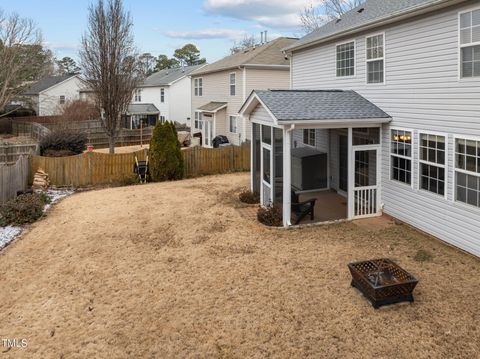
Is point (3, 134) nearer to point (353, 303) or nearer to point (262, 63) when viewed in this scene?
point (262, 63)

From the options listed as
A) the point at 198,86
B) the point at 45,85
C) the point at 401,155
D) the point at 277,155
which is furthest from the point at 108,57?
the point at 45,85

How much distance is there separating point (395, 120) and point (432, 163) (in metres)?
1.87

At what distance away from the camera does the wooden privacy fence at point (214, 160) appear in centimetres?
2042

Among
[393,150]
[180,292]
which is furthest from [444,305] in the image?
[393,150]

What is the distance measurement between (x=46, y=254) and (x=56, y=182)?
922 cm

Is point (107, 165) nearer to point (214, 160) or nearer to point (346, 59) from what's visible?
point (214, 160)

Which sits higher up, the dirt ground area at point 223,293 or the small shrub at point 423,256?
the small shrub at point 423,256

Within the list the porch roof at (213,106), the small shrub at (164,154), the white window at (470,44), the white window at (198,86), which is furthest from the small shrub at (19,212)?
the white window at (198,86)

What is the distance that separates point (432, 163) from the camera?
9.95m

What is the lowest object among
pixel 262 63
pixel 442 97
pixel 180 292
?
pixel 180 292

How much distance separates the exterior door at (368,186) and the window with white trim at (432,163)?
5.66 ft

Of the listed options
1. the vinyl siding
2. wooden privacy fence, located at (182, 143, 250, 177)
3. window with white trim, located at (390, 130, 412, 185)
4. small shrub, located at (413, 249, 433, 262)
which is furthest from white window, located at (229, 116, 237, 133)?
small shrub, located at (413, 249, 433, 262)

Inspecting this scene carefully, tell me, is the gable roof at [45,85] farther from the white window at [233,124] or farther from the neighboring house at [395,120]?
the neighboring house at [395,120]

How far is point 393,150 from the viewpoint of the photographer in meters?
11.5
